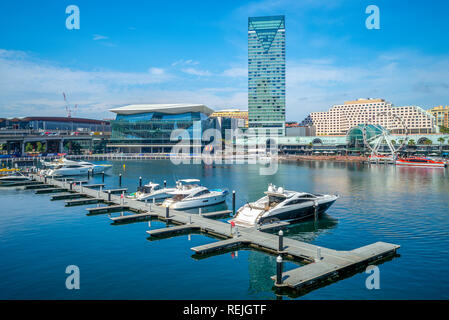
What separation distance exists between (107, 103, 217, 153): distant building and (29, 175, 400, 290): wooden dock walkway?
484 ft

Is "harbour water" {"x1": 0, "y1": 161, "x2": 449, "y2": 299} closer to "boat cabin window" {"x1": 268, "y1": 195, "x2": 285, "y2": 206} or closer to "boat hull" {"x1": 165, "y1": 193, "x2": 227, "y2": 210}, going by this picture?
"boat cabin window" {"x1": 268, "y1": 195, "x2": 285, "y2": 206}


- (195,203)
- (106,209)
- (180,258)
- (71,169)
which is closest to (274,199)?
(195,203)

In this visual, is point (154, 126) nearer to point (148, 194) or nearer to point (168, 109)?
point (168, 109)

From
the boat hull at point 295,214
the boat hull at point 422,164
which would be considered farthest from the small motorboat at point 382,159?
the boat hull at point 295,214

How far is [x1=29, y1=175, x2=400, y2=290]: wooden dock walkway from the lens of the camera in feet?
72.4

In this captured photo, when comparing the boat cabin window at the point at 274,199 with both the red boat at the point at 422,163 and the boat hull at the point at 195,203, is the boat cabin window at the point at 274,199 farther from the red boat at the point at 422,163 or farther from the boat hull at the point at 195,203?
the red boat at the point at 422,163

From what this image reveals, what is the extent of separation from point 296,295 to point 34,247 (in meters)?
22.7

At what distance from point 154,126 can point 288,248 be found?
169 metres

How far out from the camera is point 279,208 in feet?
116

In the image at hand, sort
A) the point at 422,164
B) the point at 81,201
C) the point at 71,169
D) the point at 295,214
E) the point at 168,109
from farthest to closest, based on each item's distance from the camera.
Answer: the point at 168,109 → the point at 422,164 → the point at 71,169 → the point at 81,201 → the point at 295,214

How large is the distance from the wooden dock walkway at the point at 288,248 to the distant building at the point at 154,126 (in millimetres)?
147371
